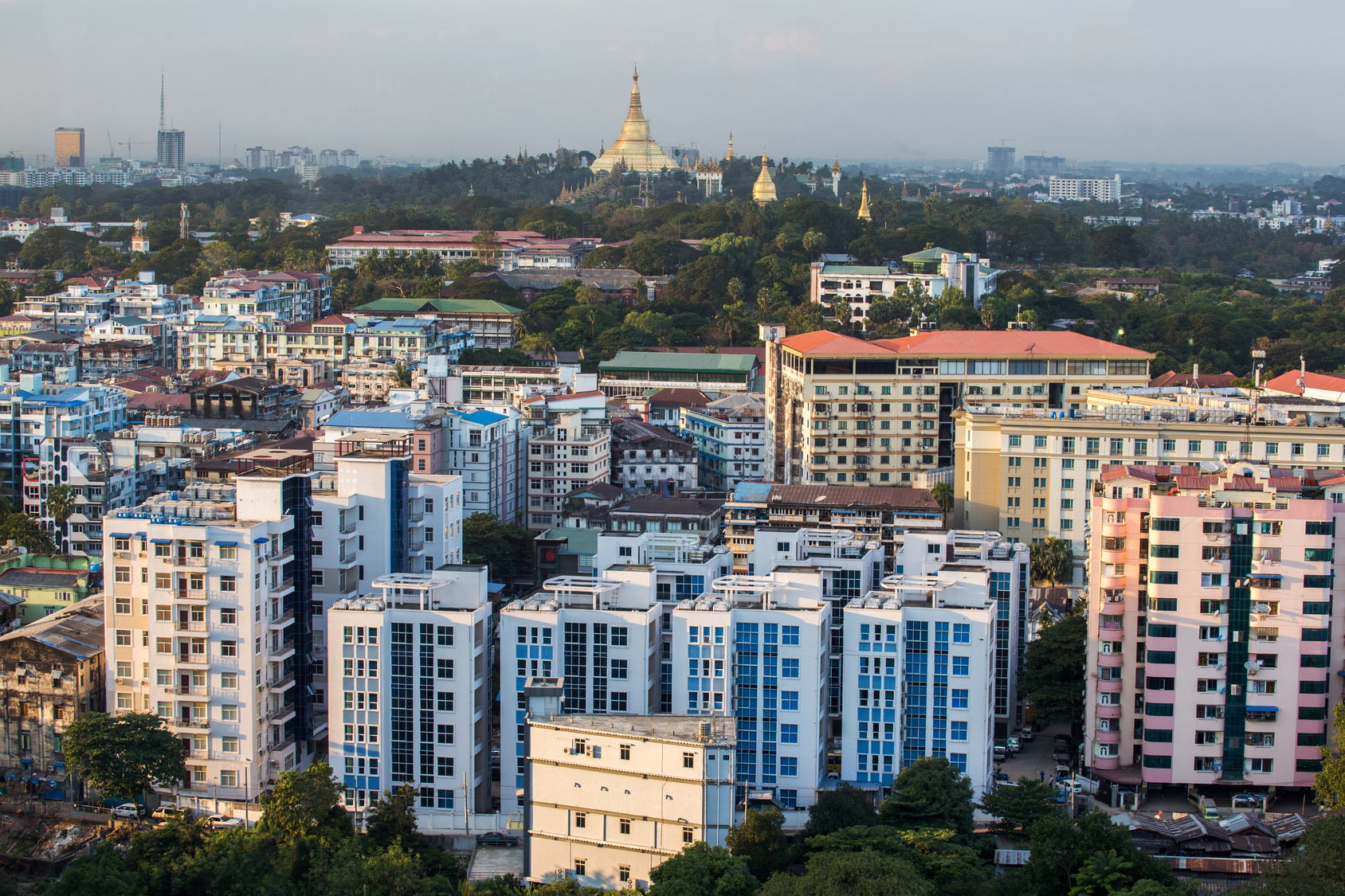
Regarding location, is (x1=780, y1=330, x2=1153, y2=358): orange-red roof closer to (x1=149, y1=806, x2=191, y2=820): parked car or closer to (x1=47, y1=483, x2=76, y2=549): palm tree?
(x1=47, y1=483, x2=76, y2=549): palm tree

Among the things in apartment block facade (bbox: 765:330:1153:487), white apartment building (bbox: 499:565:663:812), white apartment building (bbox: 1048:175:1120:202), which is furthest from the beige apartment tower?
white apartment building (bbox: 1048:175:1120:202)

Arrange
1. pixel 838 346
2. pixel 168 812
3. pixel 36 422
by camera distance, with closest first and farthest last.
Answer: pixel 168 812 → pixel 838 346 → pixel 36 422

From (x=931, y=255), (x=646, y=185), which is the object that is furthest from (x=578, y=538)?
(x=646, y=185)

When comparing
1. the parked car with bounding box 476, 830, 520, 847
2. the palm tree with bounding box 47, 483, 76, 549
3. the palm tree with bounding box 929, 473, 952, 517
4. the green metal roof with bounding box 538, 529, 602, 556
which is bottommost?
the parked car with bounding box 476, 830, 520, 847

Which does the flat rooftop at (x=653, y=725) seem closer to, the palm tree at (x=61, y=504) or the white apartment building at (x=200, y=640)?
the white apartment building at (x=200, y=640)

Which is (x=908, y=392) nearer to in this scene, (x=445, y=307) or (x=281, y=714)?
(x=281, y=714)

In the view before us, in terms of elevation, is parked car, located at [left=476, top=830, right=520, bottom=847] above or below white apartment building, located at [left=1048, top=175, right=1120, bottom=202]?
below
